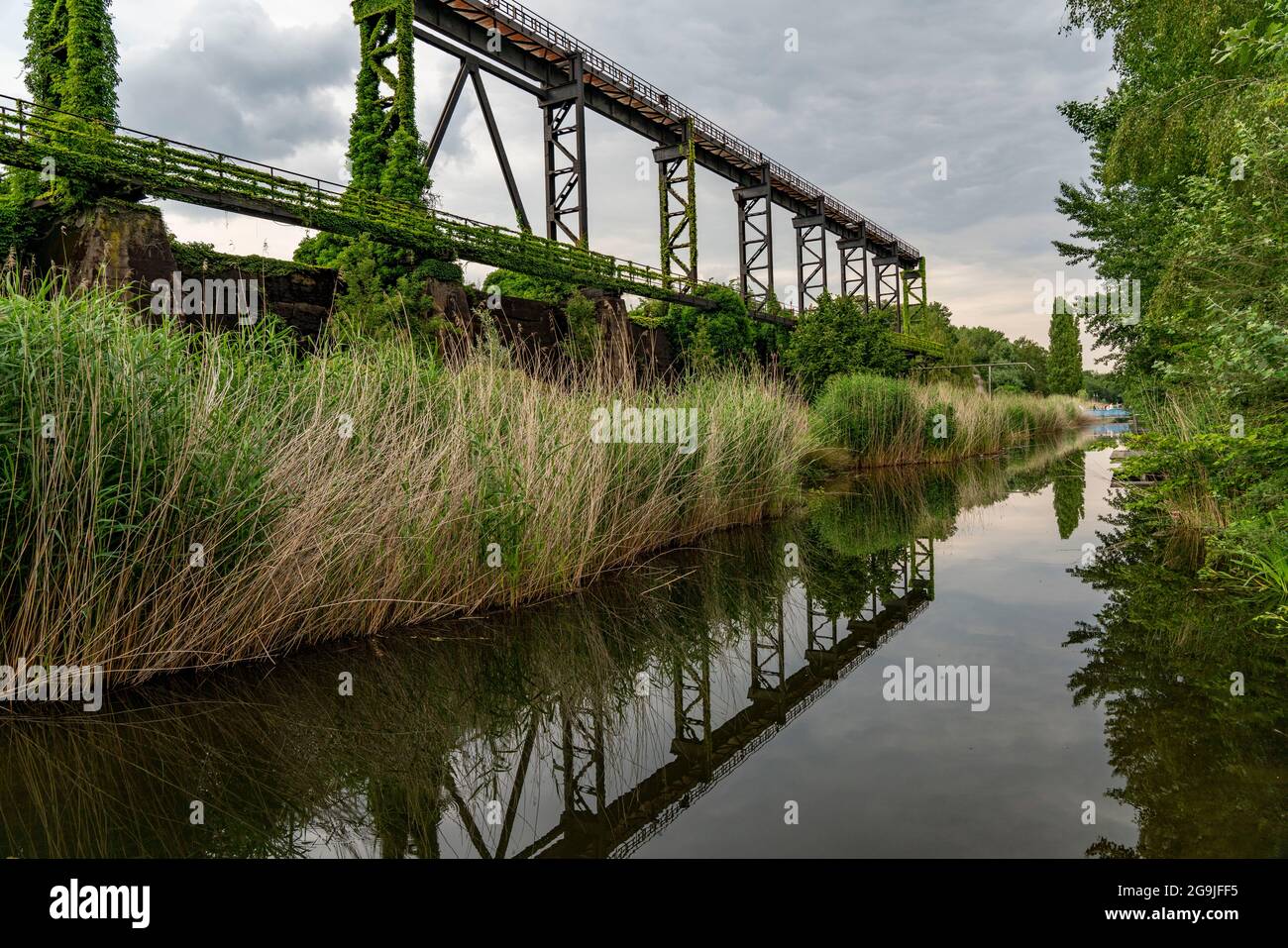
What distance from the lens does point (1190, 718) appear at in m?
3.01

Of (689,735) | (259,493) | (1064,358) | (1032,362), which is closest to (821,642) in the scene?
(689,735)

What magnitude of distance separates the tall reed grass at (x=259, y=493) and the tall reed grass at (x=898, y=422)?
6.51 m

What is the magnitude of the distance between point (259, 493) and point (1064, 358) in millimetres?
54013

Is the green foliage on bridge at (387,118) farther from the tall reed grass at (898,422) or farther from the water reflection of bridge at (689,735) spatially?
the water reflection of bridge at (689,735)

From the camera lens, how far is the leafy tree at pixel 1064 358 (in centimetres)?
4875

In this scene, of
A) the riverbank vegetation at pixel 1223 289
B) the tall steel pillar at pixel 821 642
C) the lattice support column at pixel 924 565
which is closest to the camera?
the tall steel pillar at pixel 821 642

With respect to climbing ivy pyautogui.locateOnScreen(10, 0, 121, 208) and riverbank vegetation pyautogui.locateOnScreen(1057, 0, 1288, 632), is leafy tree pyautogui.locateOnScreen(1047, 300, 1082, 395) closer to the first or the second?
riverbank vegetation pyautogui.locateOnScreen(1057, 0, 1288, 632)

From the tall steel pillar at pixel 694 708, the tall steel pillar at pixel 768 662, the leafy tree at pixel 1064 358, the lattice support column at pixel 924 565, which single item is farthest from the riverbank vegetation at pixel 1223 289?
the leafy tree at pixel 1064 358

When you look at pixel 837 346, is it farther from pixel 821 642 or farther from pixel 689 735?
pixel 689 735

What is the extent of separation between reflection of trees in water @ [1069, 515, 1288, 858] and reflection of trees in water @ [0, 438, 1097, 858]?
152 centimetres

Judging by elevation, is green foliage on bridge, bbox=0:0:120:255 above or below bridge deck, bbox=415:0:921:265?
below

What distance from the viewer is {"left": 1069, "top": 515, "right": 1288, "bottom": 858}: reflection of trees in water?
7.20 ft

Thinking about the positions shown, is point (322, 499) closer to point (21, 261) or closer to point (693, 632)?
point (693, 632)

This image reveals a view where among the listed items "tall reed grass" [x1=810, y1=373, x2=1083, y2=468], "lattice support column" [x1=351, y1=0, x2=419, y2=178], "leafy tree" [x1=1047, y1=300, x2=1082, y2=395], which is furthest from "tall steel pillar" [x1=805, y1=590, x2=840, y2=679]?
"leafy tree" [x1=1047, y1=300, x2=1082, y2=395]
